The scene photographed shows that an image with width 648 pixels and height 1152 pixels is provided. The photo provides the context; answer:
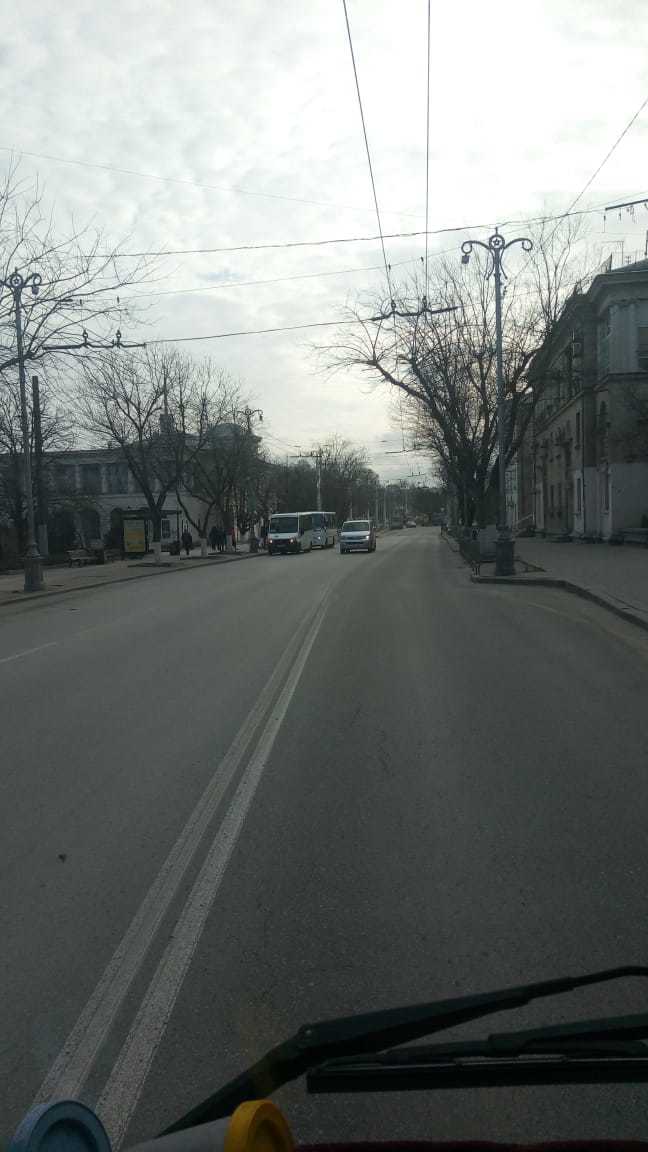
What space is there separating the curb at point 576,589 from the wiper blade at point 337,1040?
1238 centimetres

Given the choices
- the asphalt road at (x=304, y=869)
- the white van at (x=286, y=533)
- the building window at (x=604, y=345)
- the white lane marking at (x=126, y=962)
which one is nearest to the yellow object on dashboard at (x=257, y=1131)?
the asphalt road at (x=304, y=869)

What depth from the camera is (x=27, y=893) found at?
4.61m

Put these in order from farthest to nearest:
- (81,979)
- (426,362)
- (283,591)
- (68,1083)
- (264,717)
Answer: (426,362), (283,591), (264,717), (81,979), (68,1083)

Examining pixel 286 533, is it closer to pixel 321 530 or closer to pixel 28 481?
pixel 321 530

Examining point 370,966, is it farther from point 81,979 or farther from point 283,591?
point 283,591

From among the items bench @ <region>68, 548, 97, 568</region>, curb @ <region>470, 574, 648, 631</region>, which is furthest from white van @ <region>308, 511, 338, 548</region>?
curb @ <region>470, 574, 648, 631</region>

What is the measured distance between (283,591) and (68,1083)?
837 inches

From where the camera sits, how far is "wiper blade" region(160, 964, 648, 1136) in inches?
90.7

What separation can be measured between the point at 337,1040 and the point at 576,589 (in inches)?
768

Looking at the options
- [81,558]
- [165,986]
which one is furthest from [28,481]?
[165,986]

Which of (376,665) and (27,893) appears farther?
(376,665)

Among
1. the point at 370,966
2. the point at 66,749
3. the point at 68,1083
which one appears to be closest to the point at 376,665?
the point at 66,749

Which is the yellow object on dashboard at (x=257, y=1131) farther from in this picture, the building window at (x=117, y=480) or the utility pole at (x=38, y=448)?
the building window at (x=117, y=480)

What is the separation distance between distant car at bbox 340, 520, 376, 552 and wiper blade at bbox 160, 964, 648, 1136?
4959 cm
